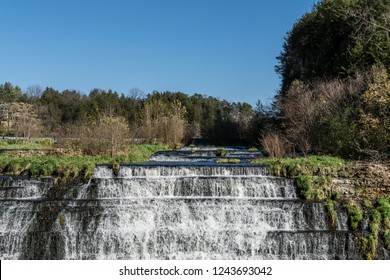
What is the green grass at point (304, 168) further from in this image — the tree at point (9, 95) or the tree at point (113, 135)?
the tree at point (9, 95)

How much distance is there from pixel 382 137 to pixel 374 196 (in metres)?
4.14

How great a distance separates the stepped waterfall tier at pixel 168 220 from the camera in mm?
13867

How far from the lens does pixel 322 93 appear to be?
27.0 metres

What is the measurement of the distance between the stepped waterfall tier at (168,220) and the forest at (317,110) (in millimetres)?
5789

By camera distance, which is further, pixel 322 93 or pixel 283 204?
pixel 322 93

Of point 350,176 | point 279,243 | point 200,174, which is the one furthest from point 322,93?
point 279,243

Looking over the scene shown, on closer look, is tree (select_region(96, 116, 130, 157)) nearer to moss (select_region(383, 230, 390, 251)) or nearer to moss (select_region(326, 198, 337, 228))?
moss (select_region(326, 198, 337, 228))

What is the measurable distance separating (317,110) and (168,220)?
1345 cm

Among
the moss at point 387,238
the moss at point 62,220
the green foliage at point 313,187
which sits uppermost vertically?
the green foliage at point 313,187

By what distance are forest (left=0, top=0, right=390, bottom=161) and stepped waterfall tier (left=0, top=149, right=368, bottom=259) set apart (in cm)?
579

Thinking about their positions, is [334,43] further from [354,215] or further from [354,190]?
[354,215]

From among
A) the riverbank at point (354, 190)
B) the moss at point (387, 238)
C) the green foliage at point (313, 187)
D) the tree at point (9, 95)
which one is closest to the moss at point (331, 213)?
the riverbank at point (354, 190)

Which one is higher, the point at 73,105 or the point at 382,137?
the point at 73,105

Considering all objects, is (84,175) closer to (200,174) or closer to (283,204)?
(200,174)
